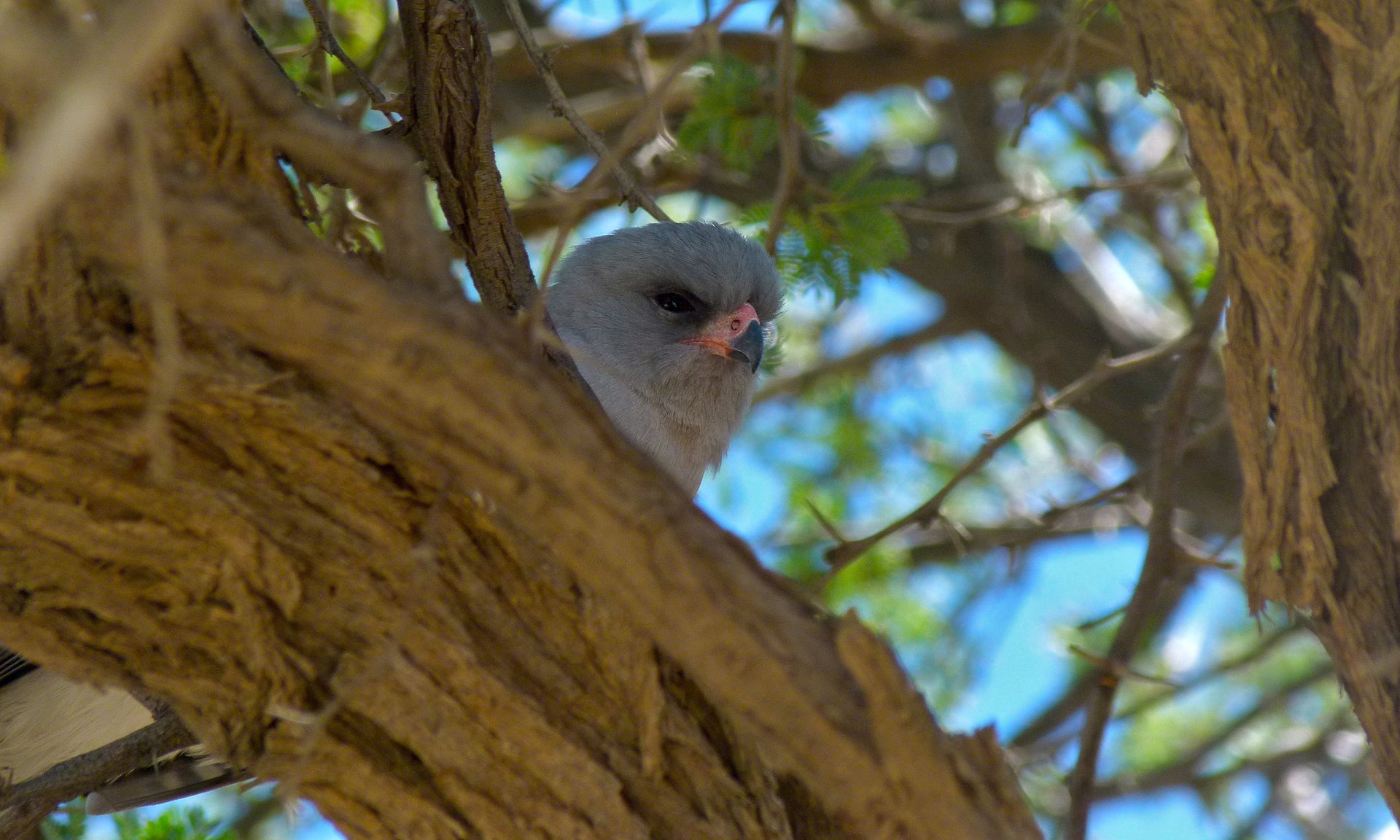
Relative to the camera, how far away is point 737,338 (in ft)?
16.1

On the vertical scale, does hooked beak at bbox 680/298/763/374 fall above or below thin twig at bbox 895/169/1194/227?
below

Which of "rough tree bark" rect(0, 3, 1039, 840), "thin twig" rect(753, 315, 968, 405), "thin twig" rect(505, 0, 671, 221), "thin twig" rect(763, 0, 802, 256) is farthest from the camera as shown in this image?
"thin twig" rect(753, 315, 968, 405)

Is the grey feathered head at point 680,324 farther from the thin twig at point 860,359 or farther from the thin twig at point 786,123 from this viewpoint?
the thin twig at point 860,359

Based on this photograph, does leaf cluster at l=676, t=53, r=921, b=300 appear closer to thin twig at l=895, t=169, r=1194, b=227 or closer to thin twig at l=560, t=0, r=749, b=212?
thin twig at l=895, t=169, r=1194, b=227

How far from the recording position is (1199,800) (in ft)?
23.0

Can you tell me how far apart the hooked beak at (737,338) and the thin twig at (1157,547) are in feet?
4.68

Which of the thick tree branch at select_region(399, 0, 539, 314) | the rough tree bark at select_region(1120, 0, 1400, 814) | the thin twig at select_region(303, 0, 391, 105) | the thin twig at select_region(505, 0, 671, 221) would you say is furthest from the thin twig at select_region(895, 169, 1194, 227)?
the thin twig at select_region(303, 0, 391, 105)

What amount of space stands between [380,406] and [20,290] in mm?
749

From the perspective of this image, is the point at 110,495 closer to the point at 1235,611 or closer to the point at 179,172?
the point at 179,172

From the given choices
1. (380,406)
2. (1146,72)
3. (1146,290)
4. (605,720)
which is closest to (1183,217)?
(1146,290)

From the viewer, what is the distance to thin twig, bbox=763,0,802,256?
4.00 meters

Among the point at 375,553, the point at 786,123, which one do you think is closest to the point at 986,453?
the point at 786,123

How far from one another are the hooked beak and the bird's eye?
0.13m

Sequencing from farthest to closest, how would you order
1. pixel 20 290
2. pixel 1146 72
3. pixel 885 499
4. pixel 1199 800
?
pixel 885 499
pixel 1199 800
pixel 1146 72
pixel 20 290
